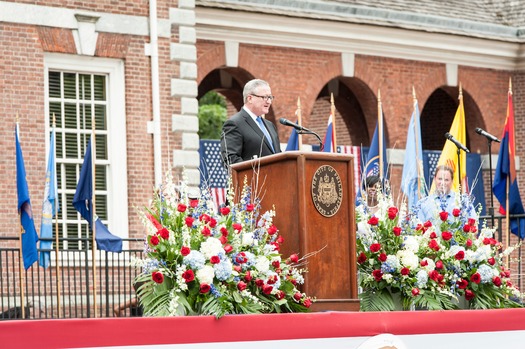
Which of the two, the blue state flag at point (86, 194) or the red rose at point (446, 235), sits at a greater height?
the blue state flag at point (86, 194)

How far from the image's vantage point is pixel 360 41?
72.6 ft

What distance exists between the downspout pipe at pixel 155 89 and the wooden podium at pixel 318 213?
31.4 ft

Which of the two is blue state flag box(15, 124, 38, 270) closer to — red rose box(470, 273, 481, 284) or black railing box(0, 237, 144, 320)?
black railing box(0, 237, 144, 320)

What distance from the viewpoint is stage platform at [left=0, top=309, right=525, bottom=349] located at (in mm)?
5750

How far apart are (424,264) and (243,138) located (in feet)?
5.27

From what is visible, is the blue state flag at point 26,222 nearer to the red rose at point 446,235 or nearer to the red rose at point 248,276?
the red rose at point 446,235

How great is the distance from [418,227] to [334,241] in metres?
0.91

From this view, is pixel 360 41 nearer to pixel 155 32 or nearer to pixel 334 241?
pixel 155 32

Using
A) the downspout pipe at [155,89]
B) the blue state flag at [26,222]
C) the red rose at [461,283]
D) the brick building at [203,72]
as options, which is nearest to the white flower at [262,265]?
the red rose at [461,283]

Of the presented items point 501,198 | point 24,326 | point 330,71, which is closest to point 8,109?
point 501,198

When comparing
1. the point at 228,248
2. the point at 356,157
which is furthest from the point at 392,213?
the point at 356,157

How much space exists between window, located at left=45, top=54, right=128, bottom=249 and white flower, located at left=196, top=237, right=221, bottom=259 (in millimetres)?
9617

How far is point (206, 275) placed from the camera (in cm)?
637

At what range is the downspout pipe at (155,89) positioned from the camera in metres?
16.6
